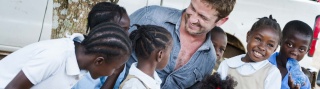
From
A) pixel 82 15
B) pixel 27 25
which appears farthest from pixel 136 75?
pixel 27 25

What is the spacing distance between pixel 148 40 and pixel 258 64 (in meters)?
0.77

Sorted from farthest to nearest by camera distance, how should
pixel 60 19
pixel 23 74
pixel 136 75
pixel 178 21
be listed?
1. pixel 60 19
2. pixel 178 21
3. pixel 136 75
4. pixel 23 74

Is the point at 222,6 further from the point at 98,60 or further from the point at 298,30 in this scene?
the point at 98,60

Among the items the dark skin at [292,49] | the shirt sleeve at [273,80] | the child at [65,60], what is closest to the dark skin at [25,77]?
the child at [65,60]

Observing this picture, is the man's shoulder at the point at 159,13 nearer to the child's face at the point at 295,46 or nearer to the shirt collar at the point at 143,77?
the shirt collar at the point at 143,77

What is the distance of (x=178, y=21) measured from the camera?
10.3ft

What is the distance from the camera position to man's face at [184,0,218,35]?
3070 millimetres

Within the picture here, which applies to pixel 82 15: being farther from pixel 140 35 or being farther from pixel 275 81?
pixel 275 81

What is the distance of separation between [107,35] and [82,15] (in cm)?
107

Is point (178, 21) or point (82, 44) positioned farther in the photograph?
point (178, 21)

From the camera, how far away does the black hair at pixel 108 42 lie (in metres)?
2.31

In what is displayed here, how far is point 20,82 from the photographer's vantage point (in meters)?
2.20

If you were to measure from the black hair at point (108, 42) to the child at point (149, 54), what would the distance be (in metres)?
0.23

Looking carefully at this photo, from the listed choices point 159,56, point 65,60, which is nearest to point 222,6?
point 159,56
